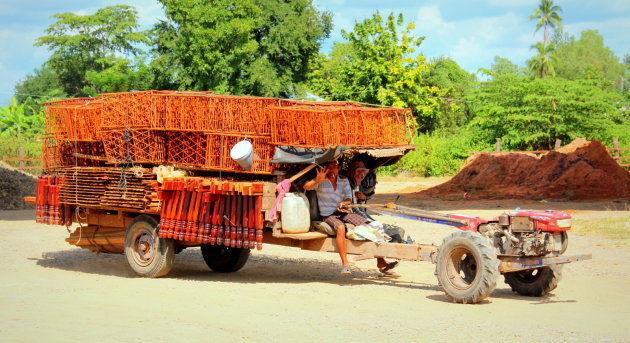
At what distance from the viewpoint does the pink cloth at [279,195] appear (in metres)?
9.45

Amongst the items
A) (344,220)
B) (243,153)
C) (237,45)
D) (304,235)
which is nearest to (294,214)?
(304,235)

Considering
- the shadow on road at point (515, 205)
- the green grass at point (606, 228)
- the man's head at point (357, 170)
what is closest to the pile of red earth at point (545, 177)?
the shadow on road at point (515, 205)

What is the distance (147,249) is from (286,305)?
11.2 ft

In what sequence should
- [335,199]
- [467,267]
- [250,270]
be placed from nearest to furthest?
[467,267] < [335,199] < [250,270]

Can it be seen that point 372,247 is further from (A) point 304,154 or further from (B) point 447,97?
(B) point 447,97

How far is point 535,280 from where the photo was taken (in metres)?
9.02

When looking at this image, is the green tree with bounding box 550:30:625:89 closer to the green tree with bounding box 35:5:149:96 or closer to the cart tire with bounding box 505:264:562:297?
the green tree with bounding box 35:5:149:96

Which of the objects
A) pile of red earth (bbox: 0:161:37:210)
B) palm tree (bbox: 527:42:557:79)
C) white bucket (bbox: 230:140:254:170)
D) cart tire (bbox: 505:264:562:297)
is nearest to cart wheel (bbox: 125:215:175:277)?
white bucket (bbox: 230:140:254:170)

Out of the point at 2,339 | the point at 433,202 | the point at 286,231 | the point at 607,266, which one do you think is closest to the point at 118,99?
the point at 286,231

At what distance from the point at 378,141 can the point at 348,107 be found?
0.75m

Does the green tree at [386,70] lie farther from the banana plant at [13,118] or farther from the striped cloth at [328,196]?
the striped cloth at [328,196]

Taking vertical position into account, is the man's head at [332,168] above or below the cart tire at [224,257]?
above

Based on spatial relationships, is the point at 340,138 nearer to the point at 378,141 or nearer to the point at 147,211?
the point at 378,141

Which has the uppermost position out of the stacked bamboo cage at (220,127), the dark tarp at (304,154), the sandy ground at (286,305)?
the stacked bamboo cage at (220,127)
